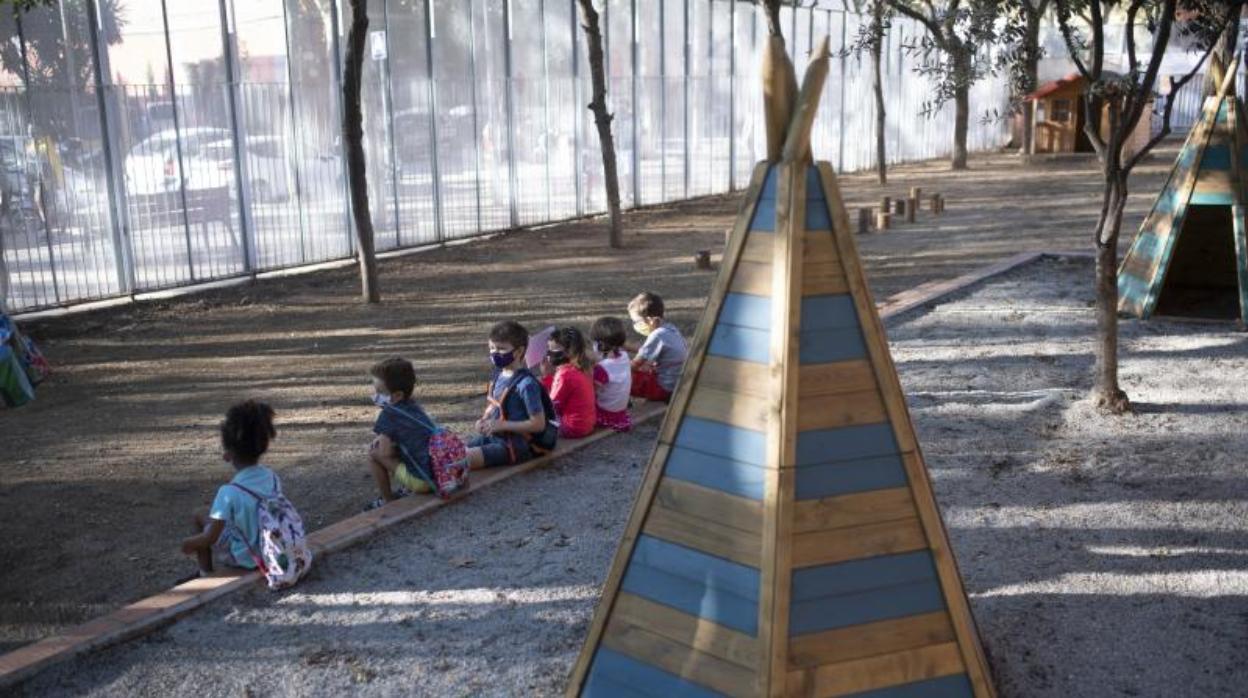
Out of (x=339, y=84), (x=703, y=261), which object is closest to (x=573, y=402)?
(x=703, y=261)

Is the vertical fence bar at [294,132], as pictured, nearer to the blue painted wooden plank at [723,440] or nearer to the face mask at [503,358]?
the face mask at [503,358]

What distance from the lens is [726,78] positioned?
2438cm

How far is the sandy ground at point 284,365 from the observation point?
5.66m

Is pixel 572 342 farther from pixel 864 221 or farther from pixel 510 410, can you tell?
pixel 864 221

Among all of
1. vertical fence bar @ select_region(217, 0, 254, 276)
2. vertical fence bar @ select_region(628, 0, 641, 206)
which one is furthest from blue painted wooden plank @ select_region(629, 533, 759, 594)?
vertical fence bar @ select_region(628, 0, 641, 206)

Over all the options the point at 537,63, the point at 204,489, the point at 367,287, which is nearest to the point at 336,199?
the point at 367,287

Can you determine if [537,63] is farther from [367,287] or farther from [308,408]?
[308,408]

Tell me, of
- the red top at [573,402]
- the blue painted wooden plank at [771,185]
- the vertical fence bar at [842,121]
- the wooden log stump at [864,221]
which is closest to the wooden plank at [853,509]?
the blue painted wooden plank at [771,185]

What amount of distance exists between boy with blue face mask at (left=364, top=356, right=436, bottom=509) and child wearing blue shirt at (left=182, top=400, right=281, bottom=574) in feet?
2.54

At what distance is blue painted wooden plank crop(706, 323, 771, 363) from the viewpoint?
9.93ft

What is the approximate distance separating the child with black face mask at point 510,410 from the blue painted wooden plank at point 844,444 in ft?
10.1

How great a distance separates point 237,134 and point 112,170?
1.76 metres

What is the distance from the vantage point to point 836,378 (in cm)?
305

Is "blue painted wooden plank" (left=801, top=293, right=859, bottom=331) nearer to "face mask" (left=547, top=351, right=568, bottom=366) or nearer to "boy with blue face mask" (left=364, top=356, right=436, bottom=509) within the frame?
"boy with blue face mask" (left=364, top=356, right=436, bottom=509)
